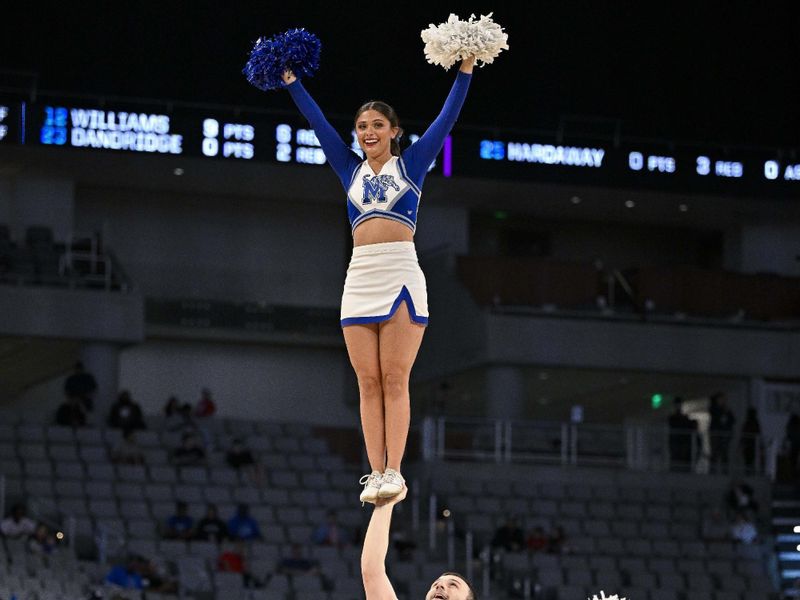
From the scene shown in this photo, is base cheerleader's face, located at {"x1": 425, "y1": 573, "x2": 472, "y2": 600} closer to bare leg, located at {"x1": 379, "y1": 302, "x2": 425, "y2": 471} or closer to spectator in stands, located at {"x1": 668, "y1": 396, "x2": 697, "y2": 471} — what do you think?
bare leg, located at {"x1": 379, "y1": 302, "x2": 425, "y2": 471}

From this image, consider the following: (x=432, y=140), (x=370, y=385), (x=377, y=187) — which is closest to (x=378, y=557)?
(x=370, y=385)

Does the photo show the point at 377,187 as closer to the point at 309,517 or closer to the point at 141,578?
the point at 141,578

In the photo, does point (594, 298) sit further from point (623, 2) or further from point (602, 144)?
point (623, 2)

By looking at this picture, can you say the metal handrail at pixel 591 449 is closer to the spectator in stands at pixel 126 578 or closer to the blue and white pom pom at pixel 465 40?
the spectator in stands at pixel 126 578

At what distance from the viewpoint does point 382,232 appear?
18.1 feet

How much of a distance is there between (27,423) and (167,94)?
4.88 m

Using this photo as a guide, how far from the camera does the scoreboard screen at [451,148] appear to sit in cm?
1888

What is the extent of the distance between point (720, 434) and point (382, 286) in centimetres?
A: 1547

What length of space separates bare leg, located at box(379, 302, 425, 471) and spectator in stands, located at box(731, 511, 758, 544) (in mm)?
13601

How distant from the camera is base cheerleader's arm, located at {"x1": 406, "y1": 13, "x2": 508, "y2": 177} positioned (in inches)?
218

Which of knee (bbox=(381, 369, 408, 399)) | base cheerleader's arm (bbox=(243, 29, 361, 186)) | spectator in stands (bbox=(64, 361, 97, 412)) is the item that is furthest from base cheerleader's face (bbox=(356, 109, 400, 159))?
spectator in stands (bbox=(64, 361, 97, 412))

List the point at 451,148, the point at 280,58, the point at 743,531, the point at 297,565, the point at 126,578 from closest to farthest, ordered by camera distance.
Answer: the point at 280,58 → the point at 126,578 → the point at 297,565 → the point at 743,531 → the point at 451,148

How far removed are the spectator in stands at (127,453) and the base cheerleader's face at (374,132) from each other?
1234 centimetres

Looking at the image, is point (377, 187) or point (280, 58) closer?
point (377, 187)
